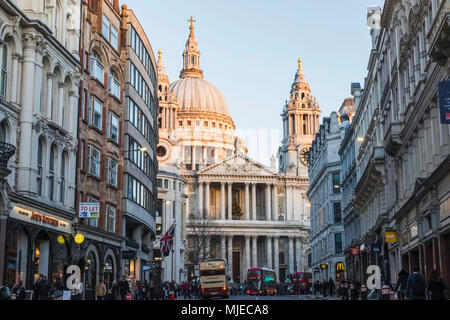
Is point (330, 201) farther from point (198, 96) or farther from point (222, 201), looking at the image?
point (198, 96)

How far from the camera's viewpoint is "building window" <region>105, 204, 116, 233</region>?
49.3m

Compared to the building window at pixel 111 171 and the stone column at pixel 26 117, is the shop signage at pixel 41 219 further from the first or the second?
the building window at pixel 111 171

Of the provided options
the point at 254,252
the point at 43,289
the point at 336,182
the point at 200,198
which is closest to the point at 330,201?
the point at 336,182

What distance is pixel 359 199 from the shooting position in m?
63.1

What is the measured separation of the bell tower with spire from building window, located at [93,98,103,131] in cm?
11121

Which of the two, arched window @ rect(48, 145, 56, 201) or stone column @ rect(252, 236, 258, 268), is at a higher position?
stone column @ rect(252, 236, 258, 268)

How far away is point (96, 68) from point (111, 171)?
752 cm

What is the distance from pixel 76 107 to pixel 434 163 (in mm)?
21892

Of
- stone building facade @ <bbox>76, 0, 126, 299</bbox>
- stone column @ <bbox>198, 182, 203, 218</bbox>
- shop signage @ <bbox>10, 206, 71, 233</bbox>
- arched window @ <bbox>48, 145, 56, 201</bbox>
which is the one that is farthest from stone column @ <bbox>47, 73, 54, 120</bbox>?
stone column @ <bbox>198, 182, 203, 218</bbox>

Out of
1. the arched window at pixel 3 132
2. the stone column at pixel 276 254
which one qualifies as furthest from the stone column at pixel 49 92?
the stone column at pixel 276 254

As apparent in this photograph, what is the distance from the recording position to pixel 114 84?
169ft

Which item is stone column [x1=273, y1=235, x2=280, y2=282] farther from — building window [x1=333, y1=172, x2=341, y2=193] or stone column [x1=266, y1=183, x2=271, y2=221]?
building window [x1=333, y1=172, x2=341, y2=193]
